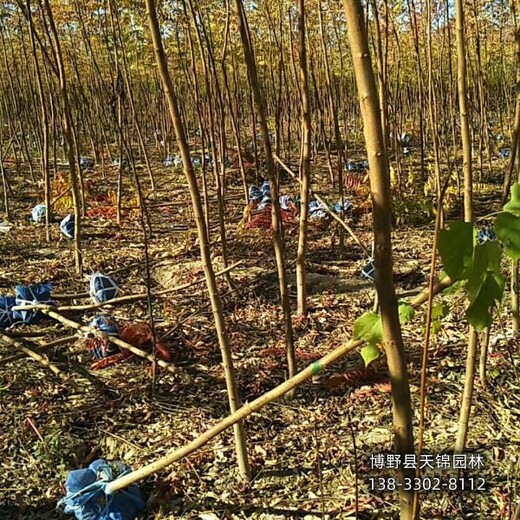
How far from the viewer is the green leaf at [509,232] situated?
814 mm

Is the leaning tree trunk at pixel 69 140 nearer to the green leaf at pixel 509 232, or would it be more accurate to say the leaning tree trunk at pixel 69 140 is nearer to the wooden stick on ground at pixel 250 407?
the wooden stick on ground at pixel 250 407

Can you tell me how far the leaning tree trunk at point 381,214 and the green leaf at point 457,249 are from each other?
0.25 ft

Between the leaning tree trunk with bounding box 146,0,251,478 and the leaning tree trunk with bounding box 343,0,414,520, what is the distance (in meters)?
0.60

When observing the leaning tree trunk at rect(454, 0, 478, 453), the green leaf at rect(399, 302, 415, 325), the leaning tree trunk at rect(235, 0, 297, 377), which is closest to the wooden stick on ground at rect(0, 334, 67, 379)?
the leaning tree trunk at rect(235, 0, 297, 377)

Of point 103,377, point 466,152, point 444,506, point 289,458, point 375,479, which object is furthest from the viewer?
point 103,377

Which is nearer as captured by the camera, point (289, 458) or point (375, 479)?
point (375, 479)

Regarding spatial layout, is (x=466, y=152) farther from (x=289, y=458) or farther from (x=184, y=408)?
(x=184, y=408)

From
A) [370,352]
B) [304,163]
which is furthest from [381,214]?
[304,163]

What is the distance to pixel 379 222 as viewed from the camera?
0.81 metres

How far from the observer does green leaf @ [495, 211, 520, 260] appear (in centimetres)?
81

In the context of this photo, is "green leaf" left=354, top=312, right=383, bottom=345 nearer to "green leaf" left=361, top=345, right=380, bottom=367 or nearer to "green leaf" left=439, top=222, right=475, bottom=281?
"green leaf" left=361, top=345, right=380, bottom=367

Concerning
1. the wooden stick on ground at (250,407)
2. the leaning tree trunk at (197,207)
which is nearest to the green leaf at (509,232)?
the wooden stick on ground at (250,407)

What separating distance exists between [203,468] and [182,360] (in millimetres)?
784

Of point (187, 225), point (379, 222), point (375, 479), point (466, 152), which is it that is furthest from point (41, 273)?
point (379, 222)
